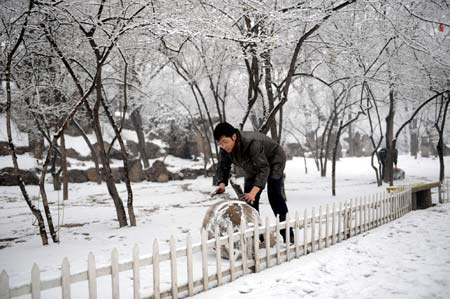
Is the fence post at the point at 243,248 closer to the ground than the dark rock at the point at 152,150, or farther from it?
closer to the ground

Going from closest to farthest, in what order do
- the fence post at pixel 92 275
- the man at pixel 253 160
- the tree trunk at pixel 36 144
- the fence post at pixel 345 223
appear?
the fence post at pixel 92 275 → the man at pixel 253 160 → the fence post at pixel 345 223 → the tree trunk at pixel 36 144

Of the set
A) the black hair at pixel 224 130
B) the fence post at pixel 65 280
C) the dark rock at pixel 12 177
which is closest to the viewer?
the fence post at pixel 65 280

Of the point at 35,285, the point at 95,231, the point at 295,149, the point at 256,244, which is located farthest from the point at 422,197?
the point at 295,149

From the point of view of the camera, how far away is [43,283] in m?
2.44

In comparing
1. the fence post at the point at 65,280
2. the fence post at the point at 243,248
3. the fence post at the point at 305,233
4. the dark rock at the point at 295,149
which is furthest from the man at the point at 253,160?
the dark rock at the point at 295,149

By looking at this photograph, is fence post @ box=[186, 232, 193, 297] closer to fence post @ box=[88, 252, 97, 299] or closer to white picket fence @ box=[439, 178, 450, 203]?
fence post @ box=[88, 252, 97, 299]

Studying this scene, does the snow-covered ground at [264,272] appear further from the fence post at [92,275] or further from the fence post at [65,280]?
the fence post at [92,275]

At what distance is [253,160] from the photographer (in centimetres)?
442

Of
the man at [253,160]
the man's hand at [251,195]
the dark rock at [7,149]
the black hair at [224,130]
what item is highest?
the dark rock at [7,149]

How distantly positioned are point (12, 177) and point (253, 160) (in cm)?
1741

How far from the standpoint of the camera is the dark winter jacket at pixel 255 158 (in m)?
4.35

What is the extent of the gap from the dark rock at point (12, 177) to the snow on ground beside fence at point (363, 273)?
17.3 metres

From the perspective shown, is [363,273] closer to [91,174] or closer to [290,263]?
[290,263]

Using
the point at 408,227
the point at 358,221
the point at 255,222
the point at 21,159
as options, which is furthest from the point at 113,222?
the point at 21,159
